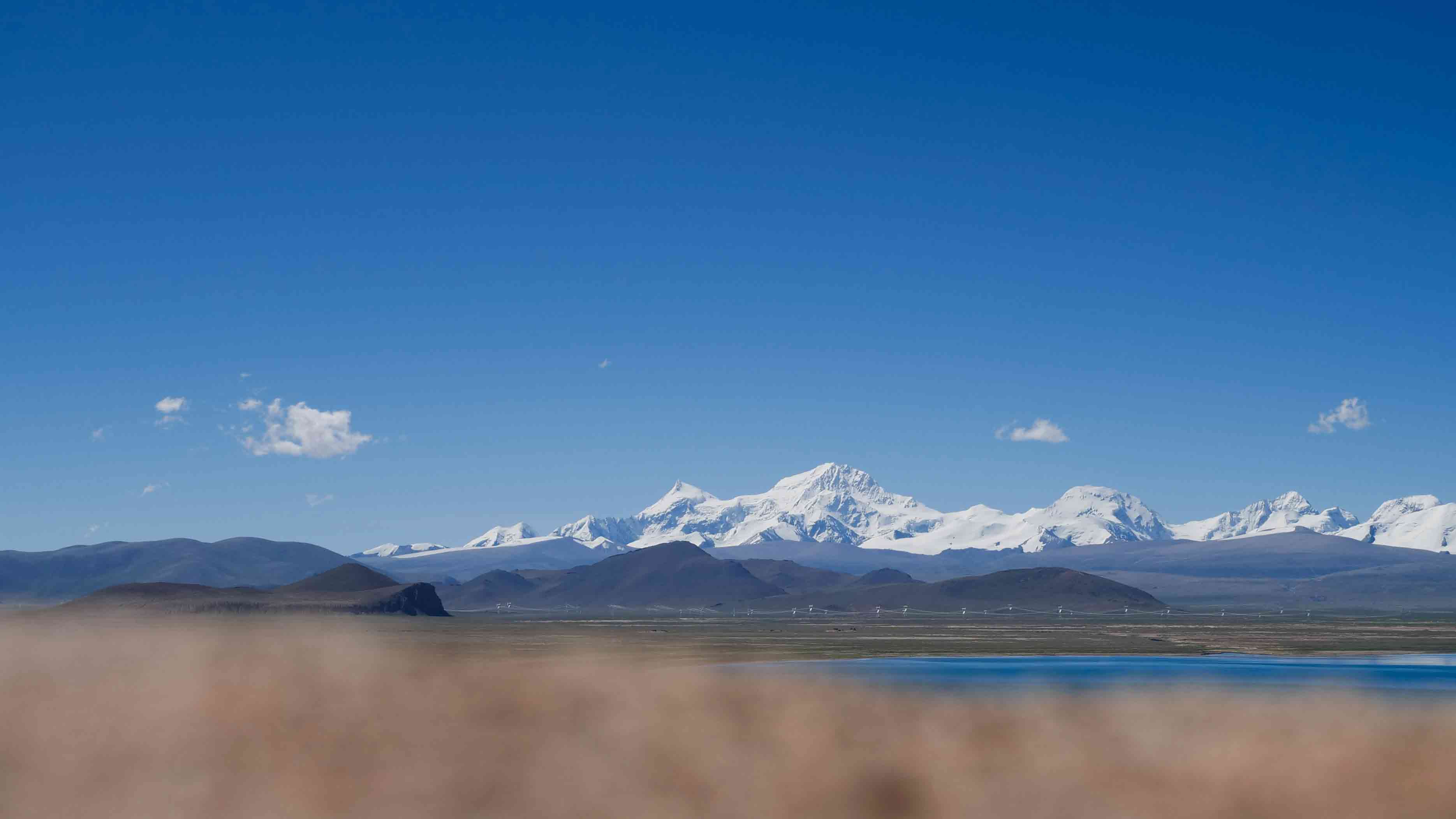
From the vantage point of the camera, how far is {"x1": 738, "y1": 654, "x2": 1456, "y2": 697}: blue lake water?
7356cm

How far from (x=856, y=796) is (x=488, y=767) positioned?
707 centimetres

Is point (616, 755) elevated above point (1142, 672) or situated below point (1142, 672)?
above

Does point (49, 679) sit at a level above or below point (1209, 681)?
above

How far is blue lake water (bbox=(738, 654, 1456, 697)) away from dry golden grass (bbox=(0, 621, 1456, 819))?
137ft

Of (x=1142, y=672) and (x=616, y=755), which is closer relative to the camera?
(x=616, y=755)

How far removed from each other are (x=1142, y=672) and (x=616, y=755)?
75233 millimetres

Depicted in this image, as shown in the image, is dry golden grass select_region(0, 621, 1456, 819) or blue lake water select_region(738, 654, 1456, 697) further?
blue lake water select_region(738, 654, 1456, 697)

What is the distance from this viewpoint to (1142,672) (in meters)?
89.6

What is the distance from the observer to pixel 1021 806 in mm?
20938

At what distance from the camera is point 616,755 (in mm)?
23656

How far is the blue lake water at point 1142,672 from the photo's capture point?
73562 millimetres

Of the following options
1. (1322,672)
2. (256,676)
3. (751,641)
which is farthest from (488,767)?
(751,641)

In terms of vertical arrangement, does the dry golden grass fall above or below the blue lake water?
above

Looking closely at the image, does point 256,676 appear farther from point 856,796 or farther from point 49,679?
point 856,796
